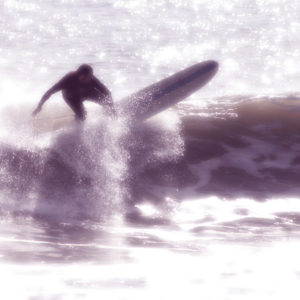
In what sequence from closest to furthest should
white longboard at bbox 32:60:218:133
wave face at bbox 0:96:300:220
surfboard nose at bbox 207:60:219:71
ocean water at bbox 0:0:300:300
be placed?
1. ocean water at bbox 0:0:300:300
2. wave face at bbox 0:96:300:220
3. white longboard at bbox 32:60:218:133
4. surfboard nose at bbox 207:60:219:71

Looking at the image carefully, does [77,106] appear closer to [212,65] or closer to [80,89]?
[80,89]

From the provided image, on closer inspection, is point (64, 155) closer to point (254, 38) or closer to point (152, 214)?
point (152, 214)

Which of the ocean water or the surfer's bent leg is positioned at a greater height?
the surfer's bent leg

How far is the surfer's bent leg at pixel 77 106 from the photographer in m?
12.6

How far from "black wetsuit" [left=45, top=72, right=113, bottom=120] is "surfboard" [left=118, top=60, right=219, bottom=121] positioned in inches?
59.6

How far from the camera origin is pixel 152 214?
10320mm

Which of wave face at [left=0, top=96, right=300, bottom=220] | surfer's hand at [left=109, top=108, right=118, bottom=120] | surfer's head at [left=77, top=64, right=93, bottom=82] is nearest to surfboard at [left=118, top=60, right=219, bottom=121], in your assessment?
wave face at [left=0, top=96, right=300, bottom=220]

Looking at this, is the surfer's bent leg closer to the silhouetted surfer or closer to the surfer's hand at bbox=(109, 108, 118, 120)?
the silhouetted surfer

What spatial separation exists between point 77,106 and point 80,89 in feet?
1.60

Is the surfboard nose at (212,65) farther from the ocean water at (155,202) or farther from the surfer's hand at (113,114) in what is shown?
the surfer's hand at (113,114)

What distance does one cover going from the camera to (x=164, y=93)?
47.9 feet

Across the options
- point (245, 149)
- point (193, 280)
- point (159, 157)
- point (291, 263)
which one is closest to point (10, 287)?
point (193, 280)

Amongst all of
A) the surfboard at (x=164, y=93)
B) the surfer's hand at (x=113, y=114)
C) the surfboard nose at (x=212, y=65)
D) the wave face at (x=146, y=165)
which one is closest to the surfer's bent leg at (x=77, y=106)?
the wave face at (x=146, y=165)

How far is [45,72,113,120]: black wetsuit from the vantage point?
12.2 meters
